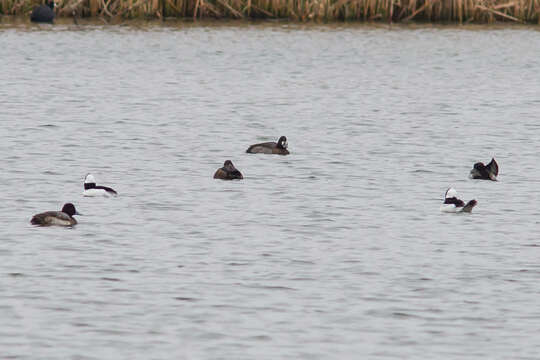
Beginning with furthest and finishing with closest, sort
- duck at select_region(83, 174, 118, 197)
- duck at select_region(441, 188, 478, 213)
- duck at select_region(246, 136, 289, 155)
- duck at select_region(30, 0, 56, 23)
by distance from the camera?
1. duck at select_region(30, 0, 56, 23)
2. duck at select_region(246, 136, 289, 155)
3. duck at select_region(83, 174, 118, 197)
4. duck at select_region(441, 188, 478, 213)

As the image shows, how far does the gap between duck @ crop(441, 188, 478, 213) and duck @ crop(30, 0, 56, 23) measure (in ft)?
97.6

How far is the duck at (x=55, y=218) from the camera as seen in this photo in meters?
15.2

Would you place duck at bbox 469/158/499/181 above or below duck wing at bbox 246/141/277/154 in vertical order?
above

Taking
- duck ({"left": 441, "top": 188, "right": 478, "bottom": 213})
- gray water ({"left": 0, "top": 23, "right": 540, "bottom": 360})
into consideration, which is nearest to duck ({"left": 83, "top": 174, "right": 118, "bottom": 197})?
gray water ({"left": 0, "top": 23, "right": 540, "bottom": 360})

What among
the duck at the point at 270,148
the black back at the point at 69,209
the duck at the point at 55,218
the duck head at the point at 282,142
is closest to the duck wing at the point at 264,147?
the duck at the point at 270,148

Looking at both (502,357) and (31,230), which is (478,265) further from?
(31,230)

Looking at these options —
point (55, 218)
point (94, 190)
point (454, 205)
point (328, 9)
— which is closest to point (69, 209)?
point (55, 218)

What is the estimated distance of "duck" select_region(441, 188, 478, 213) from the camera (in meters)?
16.6

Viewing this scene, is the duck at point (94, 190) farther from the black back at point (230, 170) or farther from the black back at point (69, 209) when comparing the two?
the black back at point (230, 170)

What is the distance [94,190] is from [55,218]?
2037 mm

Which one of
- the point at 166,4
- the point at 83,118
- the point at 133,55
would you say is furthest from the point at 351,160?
the point at 166,4

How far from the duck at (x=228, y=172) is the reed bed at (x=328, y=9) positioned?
2566 centimetres

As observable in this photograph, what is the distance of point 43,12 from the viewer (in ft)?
146

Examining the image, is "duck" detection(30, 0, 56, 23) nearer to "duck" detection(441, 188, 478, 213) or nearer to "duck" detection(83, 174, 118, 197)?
"duck" detection(83, 174, 118, 197)
